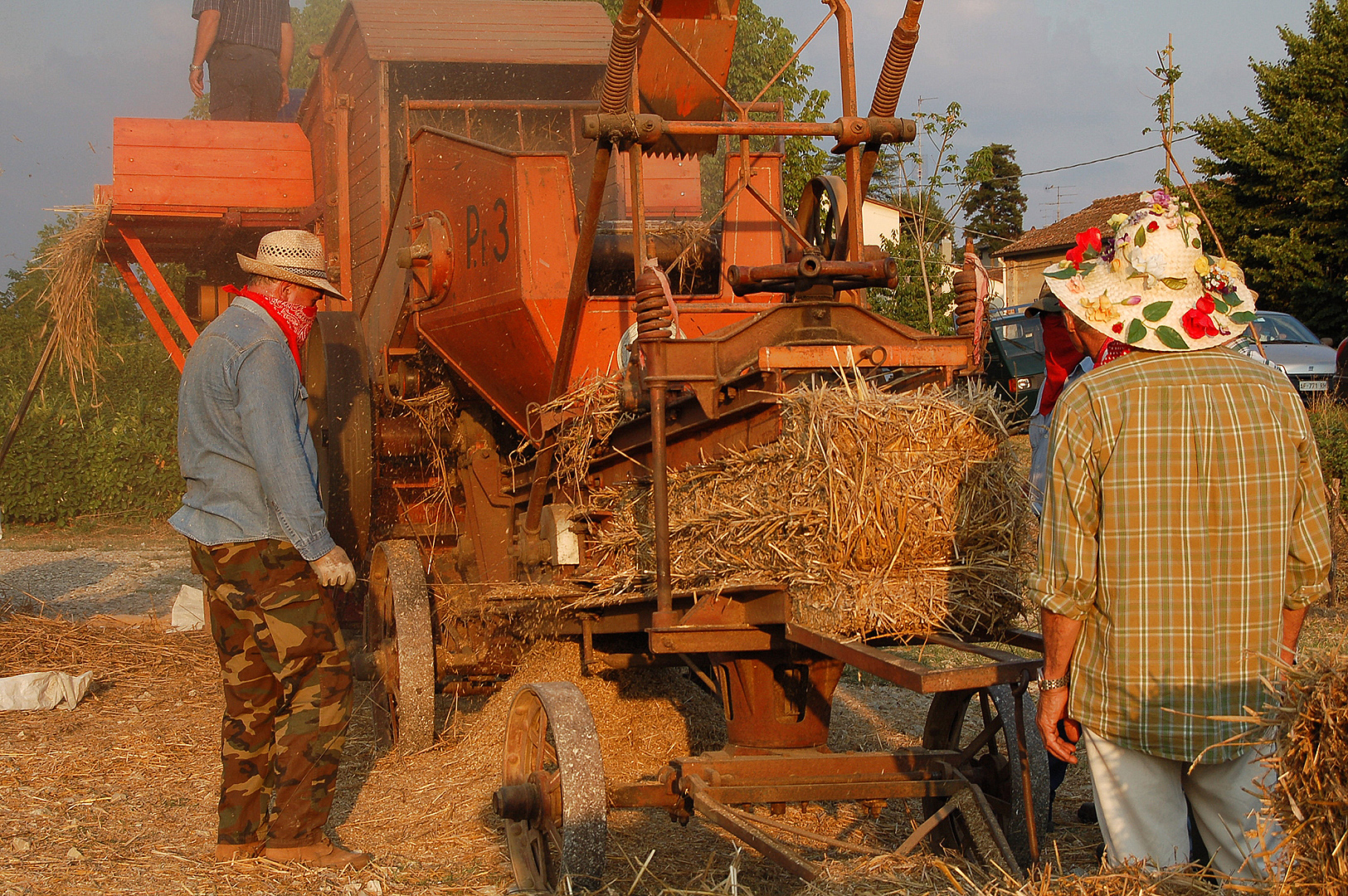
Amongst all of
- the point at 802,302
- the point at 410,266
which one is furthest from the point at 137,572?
the point at 802,302

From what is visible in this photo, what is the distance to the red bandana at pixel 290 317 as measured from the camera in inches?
165

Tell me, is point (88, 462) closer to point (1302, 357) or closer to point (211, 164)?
point (211, 164)

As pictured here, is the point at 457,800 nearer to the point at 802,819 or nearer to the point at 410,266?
the point at 802,819

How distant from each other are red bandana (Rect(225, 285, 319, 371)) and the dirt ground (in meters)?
1.80

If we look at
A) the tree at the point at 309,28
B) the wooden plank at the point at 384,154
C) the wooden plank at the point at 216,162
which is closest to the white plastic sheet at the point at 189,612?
the wooden plank at the point at 384,154

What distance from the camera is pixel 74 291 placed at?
942 cm

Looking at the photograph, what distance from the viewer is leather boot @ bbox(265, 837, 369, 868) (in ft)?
13.2

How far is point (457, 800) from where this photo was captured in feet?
16.1

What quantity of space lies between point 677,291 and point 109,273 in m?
6.69

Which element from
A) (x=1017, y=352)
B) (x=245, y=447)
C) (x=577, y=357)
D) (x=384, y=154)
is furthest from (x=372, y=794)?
(x=1017, y=352)

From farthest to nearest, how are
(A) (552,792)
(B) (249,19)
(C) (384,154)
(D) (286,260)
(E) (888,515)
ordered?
(B) (249,19) < (C) (384,154) < (D) (286,260) < (A) (552,792) < (E) (888,515)

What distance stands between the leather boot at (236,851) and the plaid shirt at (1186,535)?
9.60 ft

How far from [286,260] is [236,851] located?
205 centimetres

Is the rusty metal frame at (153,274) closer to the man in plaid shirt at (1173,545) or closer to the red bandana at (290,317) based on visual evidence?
the red bandana at (290,317)
